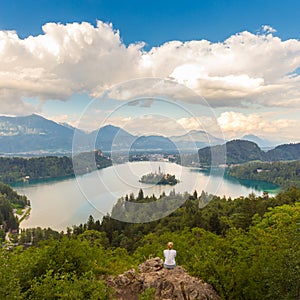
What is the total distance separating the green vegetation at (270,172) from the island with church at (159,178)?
100 metres

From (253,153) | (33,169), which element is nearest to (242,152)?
(253,153)

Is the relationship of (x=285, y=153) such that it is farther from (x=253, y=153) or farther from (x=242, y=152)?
(x=242, y=152)

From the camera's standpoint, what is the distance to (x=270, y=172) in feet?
377

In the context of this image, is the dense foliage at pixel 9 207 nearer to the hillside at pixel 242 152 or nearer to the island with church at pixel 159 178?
the island with church at pixel 159 178

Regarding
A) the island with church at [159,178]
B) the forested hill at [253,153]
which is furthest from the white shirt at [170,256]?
the forested hill at [253,153]

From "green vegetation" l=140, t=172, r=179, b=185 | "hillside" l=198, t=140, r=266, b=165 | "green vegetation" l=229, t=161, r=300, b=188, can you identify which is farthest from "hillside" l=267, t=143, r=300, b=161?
"green vegetation" l=140, t=172, r=179, b=185

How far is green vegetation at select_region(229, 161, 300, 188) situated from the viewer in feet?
350

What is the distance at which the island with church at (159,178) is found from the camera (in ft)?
24.1

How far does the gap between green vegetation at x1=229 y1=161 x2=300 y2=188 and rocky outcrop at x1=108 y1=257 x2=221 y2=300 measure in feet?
328

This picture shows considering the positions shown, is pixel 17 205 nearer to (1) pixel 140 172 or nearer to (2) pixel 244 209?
(2) pixel 244 209

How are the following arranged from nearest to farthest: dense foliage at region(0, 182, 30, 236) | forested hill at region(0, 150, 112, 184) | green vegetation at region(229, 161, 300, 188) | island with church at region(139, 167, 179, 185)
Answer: island with church at region(139, 167, 179, 185), dense foliage at region(0, 182, 30, 236), green vegetation at region(229, 161, 300, 188), forested hill at region(0, 150, 112, 184)

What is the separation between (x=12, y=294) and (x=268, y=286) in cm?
599

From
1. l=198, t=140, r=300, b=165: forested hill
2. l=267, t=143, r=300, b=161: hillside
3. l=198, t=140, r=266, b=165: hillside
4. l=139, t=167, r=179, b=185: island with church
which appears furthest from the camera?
l=267, t=143, r=300, b=161: hillside

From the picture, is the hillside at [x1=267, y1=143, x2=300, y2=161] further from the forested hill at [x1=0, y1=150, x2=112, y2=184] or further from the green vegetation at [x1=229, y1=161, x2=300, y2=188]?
the forested hill at [x1=0, y1=150, x2=112, y2=184]
